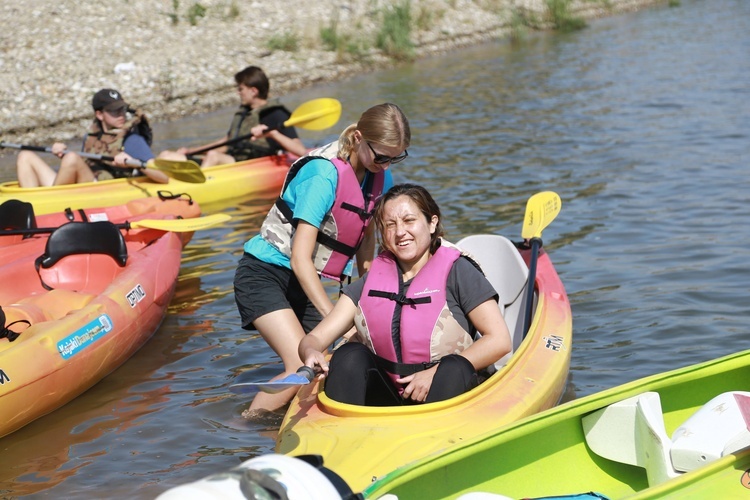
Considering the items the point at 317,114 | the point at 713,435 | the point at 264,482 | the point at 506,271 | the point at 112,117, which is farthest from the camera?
the point at 317,114

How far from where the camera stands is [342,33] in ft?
54.7

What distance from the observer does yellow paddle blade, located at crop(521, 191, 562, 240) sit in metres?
5.04

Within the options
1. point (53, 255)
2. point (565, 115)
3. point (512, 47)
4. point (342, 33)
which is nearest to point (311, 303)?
point (53, 255)

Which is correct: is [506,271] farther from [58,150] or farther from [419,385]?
[58,150]

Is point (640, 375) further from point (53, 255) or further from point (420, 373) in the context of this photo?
point (53, 255)

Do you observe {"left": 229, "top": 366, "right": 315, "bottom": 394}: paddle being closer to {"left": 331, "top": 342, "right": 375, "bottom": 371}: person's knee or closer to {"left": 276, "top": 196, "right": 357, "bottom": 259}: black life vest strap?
{"left": 331, "top": 342, "right": 375, "bottom": 371}: person's knee

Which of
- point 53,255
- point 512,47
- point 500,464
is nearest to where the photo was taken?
point 500,464

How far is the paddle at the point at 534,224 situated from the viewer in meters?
4.46

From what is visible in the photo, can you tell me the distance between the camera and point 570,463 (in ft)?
10.9

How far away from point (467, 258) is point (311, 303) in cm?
86

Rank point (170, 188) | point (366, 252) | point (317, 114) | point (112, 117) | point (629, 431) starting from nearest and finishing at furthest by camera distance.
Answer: point (629, 431), point (366, 252), point (112, 117), point (317, 114), point (170, 188)

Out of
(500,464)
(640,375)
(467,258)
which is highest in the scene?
(467,258)

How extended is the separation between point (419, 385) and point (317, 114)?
16.4 feet

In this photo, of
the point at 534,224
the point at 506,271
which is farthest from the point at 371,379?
the point at 534,224
